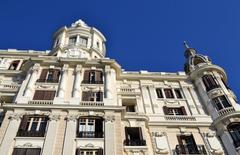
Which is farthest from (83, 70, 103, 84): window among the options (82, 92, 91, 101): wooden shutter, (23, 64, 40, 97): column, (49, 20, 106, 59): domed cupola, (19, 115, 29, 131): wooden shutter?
(19, 115, 29, 131): wooden shutter

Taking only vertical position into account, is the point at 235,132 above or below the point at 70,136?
above

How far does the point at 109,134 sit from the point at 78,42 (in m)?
22.6

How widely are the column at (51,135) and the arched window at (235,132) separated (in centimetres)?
1765

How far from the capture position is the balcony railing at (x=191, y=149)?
30828 mm

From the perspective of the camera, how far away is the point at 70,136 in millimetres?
28609

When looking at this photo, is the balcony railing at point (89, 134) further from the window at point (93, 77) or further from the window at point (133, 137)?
the window at point (93, 77)

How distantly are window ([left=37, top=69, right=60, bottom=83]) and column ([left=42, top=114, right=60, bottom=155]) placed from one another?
7.56 meters

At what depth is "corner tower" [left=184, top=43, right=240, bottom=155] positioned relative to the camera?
107 ft

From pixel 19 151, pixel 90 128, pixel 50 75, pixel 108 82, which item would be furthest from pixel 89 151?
pixel 50 75

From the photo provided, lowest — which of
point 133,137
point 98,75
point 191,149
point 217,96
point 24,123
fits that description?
point 191,149

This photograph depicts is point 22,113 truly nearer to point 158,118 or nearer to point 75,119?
point 75,119

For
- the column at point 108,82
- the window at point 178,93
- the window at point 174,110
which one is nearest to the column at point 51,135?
the column at point 108,82

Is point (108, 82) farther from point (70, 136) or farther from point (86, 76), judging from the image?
point (70, 136)

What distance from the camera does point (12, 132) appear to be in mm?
28453
